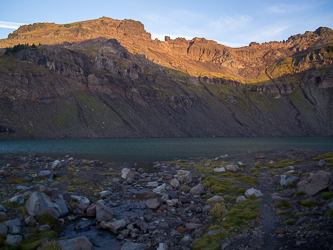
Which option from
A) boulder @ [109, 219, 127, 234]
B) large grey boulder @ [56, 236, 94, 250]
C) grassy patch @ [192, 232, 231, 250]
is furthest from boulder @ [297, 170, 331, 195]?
large grey boulder @ [56, 236, 94, 250]

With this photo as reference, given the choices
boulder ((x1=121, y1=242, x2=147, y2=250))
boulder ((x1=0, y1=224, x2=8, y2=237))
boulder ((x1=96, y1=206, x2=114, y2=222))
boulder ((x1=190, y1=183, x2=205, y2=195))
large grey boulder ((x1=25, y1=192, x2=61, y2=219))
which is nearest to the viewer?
boulder ((x1=0, y1=224, x2=8, y2=237))

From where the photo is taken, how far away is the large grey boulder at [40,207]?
13.1m

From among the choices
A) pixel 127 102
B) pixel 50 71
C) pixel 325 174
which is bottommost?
pixel 325 174

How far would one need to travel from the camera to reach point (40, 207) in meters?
13.2

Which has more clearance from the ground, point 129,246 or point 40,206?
point 40,206

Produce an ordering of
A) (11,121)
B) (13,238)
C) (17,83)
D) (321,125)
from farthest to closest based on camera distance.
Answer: (321,125) < (17,83) < (11,121) < (13,238)

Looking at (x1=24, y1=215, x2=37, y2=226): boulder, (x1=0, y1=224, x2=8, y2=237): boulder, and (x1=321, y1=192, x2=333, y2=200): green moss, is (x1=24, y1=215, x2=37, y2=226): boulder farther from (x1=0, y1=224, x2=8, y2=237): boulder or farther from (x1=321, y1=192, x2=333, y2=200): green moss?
(x1=321, y1=192, x2=333, y2=200): green moss

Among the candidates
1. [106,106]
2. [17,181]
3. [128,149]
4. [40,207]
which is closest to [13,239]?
[40,207]

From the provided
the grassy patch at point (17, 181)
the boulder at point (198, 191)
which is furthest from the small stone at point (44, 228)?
the boulder at point (198, 191)

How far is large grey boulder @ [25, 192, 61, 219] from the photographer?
13068 mm

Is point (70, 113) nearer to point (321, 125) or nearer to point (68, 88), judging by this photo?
point (68, 88)

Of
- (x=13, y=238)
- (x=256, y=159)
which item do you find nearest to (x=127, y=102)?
(x=256, y=159)

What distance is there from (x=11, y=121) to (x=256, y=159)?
375 feet

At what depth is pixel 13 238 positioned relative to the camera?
10.6 m
